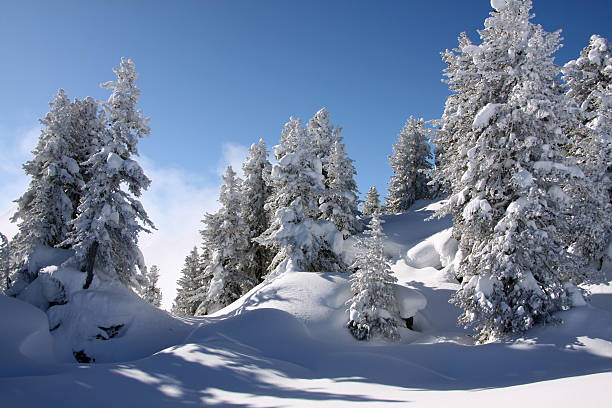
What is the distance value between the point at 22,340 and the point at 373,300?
14.3 meters

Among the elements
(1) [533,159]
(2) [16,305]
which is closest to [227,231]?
(2) [16,305]

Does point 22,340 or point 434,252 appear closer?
point 22,340

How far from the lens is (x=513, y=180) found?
A: 12.2m

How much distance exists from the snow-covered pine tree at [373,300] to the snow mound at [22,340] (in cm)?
1218

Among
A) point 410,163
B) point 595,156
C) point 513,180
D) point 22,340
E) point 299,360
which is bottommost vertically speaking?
point 299,360

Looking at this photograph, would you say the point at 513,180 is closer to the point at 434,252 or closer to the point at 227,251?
the point at 434,252

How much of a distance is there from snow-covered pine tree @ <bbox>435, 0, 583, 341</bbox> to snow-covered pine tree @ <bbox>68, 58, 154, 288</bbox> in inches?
685

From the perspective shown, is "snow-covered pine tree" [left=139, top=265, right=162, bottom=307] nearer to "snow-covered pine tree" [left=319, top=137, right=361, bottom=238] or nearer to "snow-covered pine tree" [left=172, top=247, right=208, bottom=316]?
"snow-covered pine tree" [left=172, top=247, right=208, bottom=316]

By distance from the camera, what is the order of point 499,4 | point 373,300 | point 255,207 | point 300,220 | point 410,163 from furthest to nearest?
point 410,163 < point 255,207 < point 300,220 < point 373,300 < point 499,4

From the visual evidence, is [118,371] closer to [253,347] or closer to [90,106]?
[253,347]

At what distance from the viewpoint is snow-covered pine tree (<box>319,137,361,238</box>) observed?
28.7 metres

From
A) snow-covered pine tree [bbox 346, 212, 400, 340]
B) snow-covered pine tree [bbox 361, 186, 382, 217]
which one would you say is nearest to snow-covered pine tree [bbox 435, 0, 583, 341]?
snow-covered pine tree [bbox 346, 212, 400, 340]

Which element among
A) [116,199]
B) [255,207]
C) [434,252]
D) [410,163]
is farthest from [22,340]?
[410,163]

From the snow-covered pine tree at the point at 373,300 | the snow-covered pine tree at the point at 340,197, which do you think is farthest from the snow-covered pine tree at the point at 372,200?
the snow-covered pine tree at the point at 373,300
